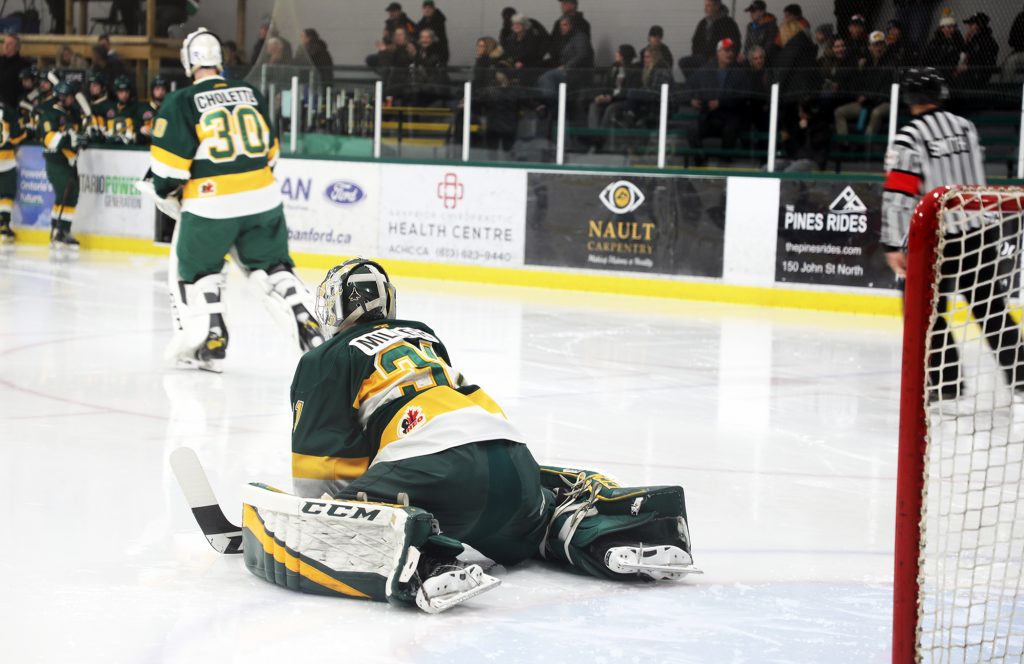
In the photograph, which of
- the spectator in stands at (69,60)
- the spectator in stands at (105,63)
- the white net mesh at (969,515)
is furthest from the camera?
the spectator in stands at (69,60)

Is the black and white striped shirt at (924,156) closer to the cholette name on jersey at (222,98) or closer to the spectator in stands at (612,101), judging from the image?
the cholette name on jersey at (222,98)

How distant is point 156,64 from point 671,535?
14.4m

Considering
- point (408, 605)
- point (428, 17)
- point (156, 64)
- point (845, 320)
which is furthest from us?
point (156, 64)

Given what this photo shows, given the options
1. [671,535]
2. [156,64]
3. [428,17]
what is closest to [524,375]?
[671,535]

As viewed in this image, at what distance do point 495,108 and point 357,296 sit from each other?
8.46 meters

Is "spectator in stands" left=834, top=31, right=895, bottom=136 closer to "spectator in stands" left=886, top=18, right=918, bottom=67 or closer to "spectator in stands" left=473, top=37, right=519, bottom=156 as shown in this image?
"spectator in stands" left=886, top=18, right=918, bottom=67

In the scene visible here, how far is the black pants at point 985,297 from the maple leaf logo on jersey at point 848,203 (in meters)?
3.03

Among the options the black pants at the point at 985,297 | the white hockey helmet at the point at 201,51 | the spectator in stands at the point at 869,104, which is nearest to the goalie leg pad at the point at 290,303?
the white hockey helmet at the point at 201,51

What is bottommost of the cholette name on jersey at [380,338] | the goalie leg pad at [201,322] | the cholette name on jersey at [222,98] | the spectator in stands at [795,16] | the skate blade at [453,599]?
the skate blade at [453,599]

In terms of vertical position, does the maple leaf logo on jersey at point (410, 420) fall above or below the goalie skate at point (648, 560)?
above

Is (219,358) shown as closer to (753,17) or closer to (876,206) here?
(876,206)

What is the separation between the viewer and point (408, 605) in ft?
10.3

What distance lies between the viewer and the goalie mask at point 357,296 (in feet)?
11.1

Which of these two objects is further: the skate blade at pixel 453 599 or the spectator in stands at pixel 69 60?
the spectator in stands at pixel 69 60
